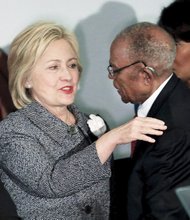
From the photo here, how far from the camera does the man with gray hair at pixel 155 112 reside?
54.2 inches

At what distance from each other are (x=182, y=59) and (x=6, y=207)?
3.15 ft

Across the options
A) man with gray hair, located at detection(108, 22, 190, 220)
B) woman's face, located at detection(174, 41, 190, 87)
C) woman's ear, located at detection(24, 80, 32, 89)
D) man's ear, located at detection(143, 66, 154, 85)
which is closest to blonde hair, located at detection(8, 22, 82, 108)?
woman's ear, located at detection(24, 80, 32, 89)

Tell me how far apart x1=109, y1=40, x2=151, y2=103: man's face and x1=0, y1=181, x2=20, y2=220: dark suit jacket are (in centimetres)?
57

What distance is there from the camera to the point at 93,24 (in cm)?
248

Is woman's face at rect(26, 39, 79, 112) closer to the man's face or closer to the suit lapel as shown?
the man's face

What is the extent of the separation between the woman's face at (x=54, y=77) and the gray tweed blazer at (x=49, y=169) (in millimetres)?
56

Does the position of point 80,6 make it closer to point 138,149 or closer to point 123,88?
point 123,88

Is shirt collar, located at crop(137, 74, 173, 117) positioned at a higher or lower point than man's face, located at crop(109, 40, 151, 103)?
lower

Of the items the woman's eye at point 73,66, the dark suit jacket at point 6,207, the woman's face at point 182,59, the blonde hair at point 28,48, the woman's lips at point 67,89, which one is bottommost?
the dark suit jacket at point 6,207

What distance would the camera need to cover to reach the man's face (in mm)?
1570

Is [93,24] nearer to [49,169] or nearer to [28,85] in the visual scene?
[28,85]

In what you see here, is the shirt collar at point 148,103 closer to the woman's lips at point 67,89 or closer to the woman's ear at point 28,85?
the woman's lips at point 67,89

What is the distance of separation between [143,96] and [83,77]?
0.98 metres

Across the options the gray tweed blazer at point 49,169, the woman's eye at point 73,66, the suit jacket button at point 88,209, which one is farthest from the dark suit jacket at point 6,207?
the woman's eye at point 73,66
